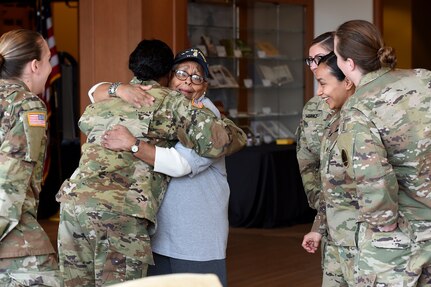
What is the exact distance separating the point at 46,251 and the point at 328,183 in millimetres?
1051

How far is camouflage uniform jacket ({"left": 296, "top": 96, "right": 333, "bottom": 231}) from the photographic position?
3.93 metres

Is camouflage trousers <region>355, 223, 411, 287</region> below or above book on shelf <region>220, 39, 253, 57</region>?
below

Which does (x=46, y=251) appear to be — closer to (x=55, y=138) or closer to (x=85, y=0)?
(x=85, y=0)

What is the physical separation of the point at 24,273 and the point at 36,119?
1.78 feet

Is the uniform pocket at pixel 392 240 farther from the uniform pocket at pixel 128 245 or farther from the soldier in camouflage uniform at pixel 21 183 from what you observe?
the soldier in camouflage uniform at pixel 21 183

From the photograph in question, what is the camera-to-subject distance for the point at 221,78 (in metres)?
9.54

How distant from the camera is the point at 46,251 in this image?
325 cm

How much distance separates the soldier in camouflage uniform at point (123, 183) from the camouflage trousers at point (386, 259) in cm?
77

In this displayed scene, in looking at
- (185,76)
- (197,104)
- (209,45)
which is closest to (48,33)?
(209,45)

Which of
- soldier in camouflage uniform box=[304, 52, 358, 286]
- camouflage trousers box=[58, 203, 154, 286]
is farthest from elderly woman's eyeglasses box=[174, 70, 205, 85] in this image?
camouflage trousers box=[58, 203, 154, 286]

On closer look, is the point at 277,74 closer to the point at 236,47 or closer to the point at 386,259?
the point at 236,47

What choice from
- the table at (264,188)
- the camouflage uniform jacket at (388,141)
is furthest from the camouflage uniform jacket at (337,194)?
the table at (264,188)

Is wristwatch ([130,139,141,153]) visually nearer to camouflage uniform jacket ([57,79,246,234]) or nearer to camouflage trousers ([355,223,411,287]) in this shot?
camouflage uniform jacket ([57,79,246,234])

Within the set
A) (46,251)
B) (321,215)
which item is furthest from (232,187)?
(46,251)
